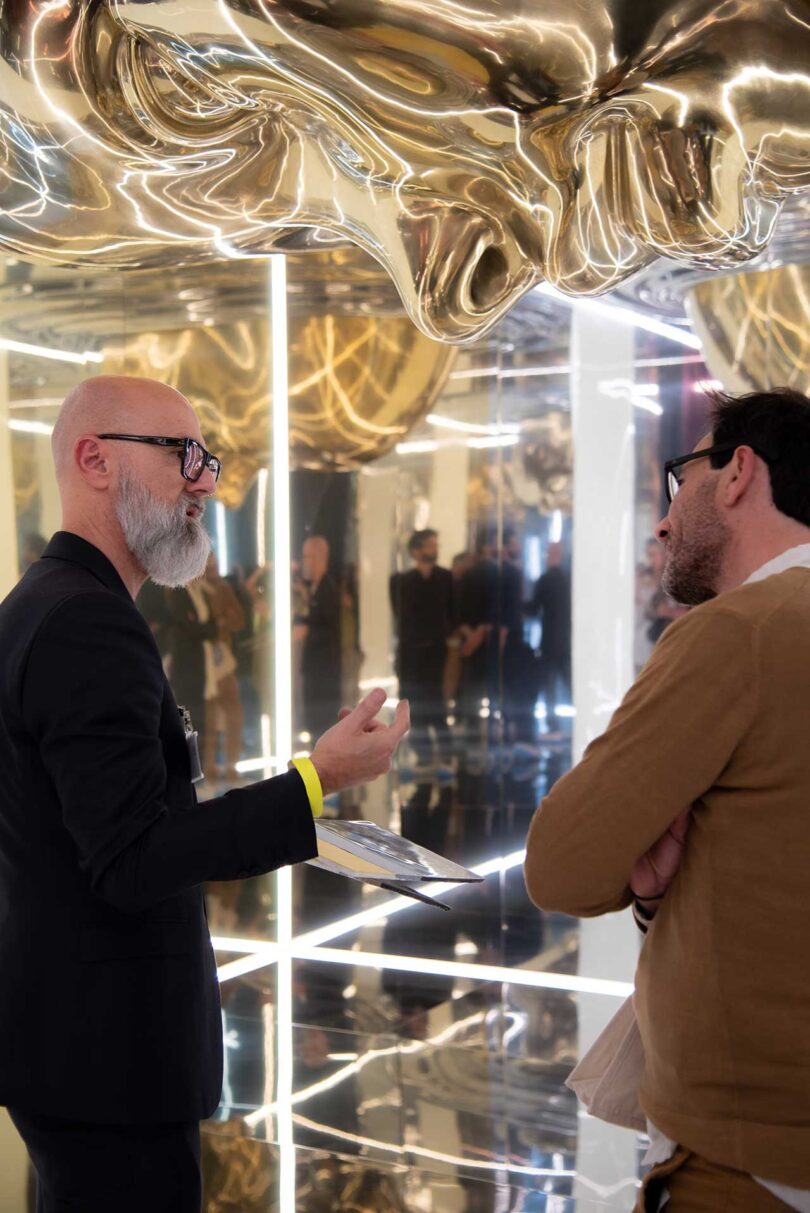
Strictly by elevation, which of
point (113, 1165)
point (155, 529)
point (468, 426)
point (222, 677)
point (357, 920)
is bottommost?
point (357, 920)

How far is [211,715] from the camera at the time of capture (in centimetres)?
470

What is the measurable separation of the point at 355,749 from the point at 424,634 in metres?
3.02

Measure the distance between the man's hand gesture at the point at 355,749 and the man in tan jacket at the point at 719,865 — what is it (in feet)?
0.89

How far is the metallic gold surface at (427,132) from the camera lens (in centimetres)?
187

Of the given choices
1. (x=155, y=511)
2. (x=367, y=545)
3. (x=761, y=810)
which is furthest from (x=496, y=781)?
(x=761, y=810)

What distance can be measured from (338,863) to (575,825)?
36 cm

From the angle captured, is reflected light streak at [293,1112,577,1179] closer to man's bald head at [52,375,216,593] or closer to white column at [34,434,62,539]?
man's bald head at [52,375,216,593]

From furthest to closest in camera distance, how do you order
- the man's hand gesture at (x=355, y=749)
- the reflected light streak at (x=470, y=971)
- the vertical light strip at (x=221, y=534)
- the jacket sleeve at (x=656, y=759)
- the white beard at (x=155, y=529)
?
the vertical light strip at (x=221, y=534)
the reflected light streak at (x=470, y=971)
the white beard at (x=155, y=529)
the man's hand gesture at (x=355, y=749)
the jacket sleeve at (x=656, y=759)

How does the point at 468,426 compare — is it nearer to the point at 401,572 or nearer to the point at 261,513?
the point at 401,572

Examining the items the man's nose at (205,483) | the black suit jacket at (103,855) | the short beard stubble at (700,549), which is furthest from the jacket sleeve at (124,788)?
the short beard stubble at (700,549)

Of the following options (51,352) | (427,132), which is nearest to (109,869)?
(427,132)

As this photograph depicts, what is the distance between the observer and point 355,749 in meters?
1.54

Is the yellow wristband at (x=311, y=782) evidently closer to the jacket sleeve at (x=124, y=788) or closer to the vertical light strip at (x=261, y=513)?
the jacket sleeve at (x=124, y=788)

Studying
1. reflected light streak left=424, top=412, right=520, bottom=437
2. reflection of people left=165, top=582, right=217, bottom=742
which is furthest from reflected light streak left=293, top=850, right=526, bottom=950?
reflected light streak left=424, top=412, right=520, bottom=437
